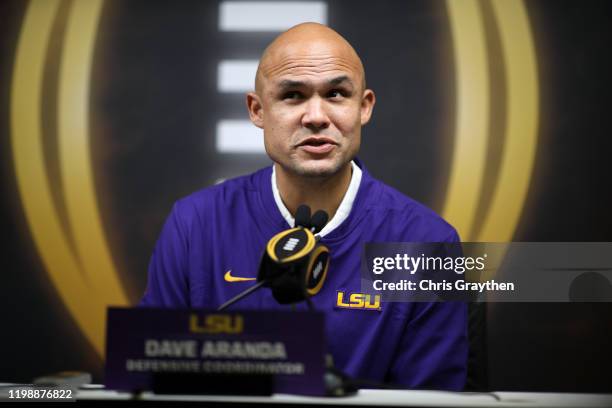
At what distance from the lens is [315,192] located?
1764mm

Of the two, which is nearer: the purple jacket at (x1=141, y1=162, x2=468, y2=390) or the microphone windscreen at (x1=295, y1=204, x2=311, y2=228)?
the microphone windscreen at (x1=295, y1=204, x2=311, y2=228)

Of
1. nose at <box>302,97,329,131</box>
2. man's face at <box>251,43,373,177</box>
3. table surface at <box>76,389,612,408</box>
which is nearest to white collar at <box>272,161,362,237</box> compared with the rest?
man's face at <box>251,43,373,177</box>

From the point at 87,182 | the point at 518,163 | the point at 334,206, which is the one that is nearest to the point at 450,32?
the point at 518,163

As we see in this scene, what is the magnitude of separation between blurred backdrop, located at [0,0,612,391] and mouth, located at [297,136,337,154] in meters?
0.73

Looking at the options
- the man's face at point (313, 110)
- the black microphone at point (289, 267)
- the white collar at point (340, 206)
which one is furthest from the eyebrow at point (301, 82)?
the black microphone at point (289, 267)

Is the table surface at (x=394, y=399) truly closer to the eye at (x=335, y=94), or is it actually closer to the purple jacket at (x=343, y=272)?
the purple jacket at (x=343, y=272)

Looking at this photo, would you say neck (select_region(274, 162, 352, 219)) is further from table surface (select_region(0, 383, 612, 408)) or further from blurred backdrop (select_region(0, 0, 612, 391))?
table surface (select_region(0, 383, 612, 408))

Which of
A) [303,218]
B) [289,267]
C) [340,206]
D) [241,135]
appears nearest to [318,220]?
[303,218]

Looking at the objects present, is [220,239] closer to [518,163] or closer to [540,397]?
[540,397]

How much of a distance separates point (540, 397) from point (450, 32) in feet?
5.44

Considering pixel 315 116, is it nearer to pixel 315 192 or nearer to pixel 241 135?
pixel 315 192

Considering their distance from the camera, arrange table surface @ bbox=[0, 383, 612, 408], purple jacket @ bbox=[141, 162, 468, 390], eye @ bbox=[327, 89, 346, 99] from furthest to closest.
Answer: eye @ bbox=[327, 89, 346, 99]
purple jacket @ bbox=[141, 162, 468, 390]
table surface @ bbox=[0, 383, 612, 408]

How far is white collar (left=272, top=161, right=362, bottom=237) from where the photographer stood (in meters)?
1.73

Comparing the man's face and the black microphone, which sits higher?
the man's face
